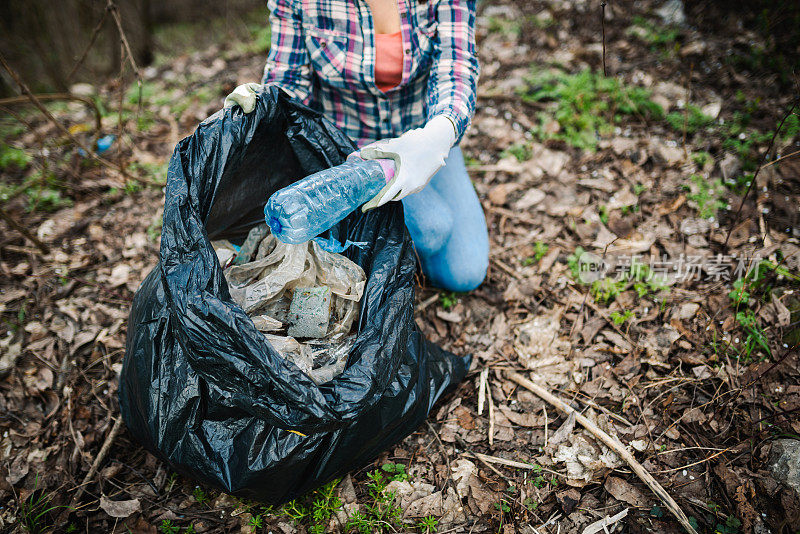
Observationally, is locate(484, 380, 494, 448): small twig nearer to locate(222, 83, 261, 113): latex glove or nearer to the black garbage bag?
→ the black garbage bag

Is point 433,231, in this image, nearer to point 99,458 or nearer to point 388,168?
point 388,168

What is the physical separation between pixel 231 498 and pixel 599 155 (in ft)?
8.42

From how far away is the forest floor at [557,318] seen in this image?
1.58 metres

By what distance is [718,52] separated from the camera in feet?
10.0

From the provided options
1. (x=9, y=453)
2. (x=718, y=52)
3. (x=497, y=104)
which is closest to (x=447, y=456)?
(x=9, y=453)

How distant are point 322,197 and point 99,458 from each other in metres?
1.33

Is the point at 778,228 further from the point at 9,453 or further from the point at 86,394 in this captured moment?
the point at 9,453

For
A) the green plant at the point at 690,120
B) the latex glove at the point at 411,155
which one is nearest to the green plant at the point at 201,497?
the latex glove at the point at 411,155

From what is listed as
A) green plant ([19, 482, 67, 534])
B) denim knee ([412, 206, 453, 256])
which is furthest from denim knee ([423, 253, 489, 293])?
green plant ([19, 482, 67, 534])

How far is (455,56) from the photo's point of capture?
180 cm

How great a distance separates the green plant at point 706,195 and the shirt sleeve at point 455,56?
1.40 m

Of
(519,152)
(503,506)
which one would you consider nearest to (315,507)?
(503,506)

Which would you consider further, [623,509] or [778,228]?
[778,228]

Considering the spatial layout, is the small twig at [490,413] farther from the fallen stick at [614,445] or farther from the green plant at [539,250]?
the green plant at [539,250]
